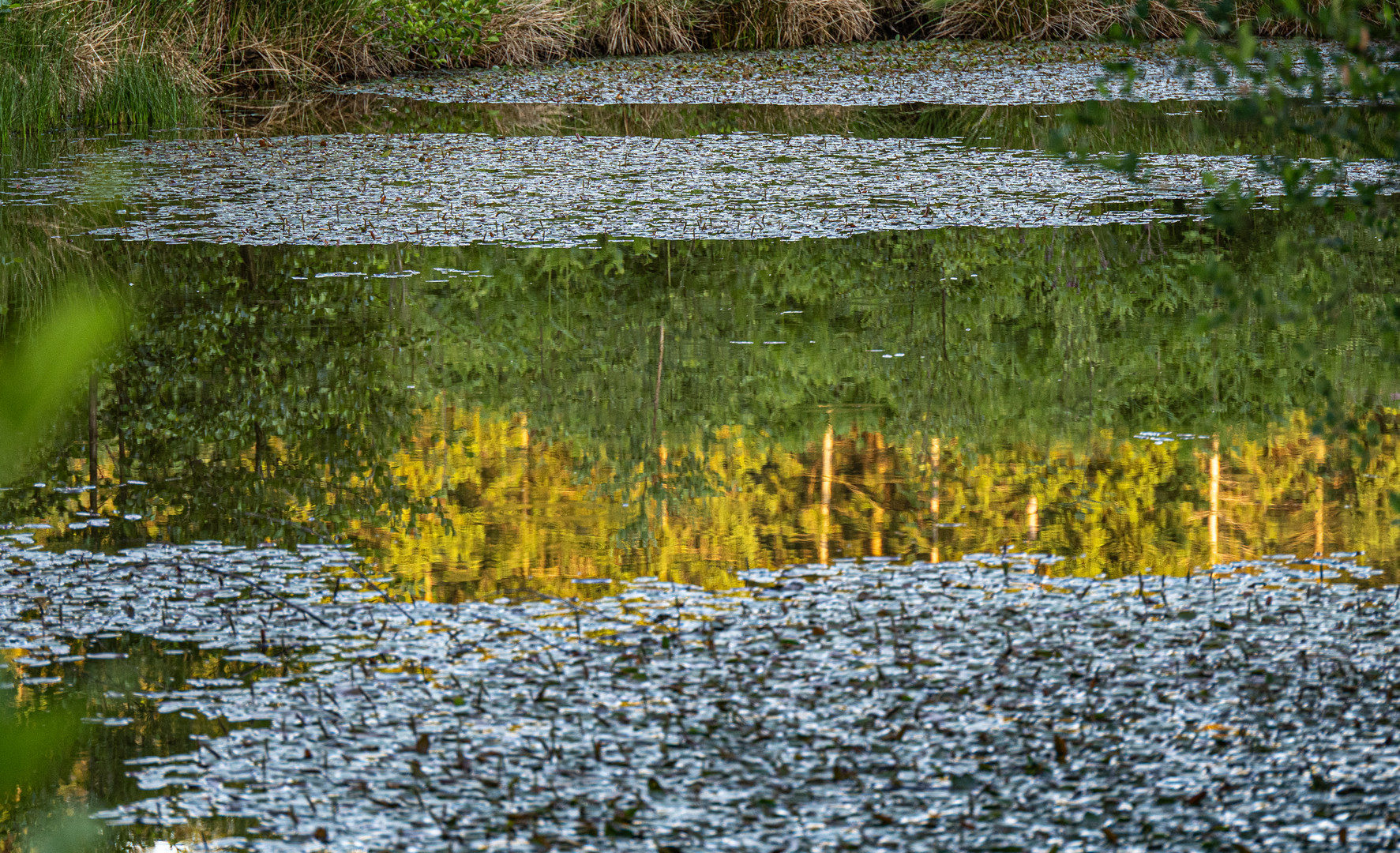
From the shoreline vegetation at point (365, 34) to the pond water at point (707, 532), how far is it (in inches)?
77.5

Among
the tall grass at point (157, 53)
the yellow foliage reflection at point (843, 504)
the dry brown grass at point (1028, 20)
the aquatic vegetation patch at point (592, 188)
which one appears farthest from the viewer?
the dry brown grass at point (1028, 20)

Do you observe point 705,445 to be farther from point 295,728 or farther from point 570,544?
point 295,728

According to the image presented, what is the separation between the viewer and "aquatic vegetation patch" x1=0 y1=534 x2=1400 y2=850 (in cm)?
243

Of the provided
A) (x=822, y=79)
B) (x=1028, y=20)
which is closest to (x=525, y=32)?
(x=822, y=79)

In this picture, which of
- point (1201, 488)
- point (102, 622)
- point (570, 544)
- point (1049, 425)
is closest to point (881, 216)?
point (1049, 425)

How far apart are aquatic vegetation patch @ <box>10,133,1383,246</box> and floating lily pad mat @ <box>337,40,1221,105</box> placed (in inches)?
118

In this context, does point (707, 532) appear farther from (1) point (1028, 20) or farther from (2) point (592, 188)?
(1) point (1028, 20)

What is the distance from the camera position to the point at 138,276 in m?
Result: 6.72

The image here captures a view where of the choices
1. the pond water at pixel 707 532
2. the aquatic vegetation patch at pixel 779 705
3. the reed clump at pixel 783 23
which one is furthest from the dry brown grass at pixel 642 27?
the aquatic vegetation patch at pixel 779 705

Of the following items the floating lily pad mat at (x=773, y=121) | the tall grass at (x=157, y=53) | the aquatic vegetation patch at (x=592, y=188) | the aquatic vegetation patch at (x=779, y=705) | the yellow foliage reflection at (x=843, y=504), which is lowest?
the yellow foliage reflection at (x=843, y=504)

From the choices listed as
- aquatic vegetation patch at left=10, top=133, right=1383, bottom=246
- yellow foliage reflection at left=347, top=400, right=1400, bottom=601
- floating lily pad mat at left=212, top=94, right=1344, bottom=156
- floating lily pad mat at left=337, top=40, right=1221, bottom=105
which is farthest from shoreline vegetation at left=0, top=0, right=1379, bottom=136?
yellow foliage reflection at left=347, top=400, right=1400, bottom=601

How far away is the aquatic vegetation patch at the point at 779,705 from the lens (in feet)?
7.97

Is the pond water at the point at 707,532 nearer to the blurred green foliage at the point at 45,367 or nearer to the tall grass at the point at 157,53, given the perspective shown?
the blurred green foliage at the point at 45,367

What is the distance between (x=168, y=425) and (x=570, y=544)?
1.59 metres
